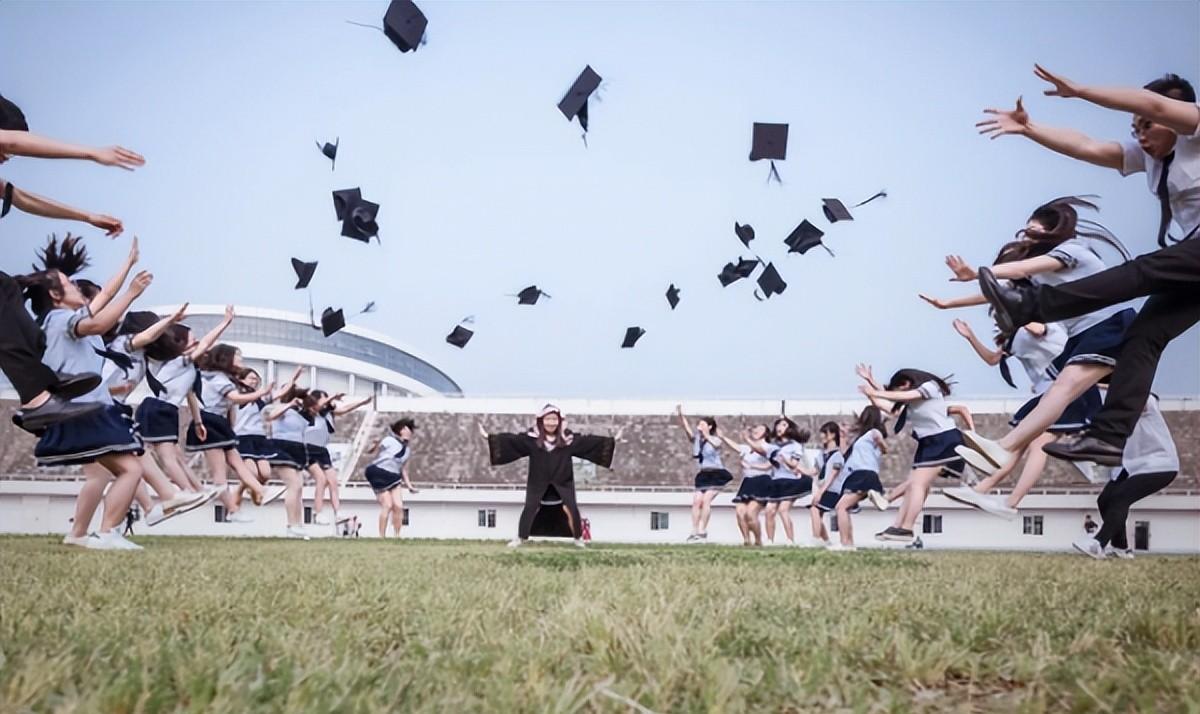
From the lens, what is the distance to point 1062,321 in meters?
7.29


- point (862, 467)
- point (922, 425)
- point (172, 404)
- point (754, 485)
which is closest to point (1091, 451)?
point (922, 425)

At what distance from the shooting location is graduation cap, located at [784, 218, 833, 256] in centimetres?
1239

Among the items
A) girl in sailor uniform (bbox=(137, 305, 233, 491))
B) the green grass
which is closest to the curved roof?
girl in sailor uniform (bbox=(137, 305, 233, 491))

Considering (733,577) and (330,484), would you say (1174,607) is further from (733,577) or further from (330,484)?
(330,484)

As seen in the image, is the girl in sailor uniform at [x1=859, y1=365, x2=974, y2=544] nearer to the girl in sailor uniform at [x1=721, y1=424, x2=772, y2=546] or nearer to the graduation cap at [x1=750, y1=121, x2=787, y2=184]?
the graduation cap at [x1=750, y1=121, x2=787, y2=184]

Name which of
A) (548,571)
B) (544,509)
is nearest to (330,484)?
(544,509)

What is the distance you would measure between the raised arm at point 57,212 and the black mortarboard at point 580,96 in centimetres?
500

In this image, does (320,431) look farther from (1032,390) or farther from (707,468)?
(1032,390)

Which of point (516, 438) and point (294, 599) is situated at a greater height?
point (516, 438)

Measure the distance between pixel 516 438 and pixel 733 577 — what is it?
7.71 m

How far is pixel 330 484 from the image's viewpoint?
57.2ft

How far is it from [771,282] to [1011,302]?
9.03m

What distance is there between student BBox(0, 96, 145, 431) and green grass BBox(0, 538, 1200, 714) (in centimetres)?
217

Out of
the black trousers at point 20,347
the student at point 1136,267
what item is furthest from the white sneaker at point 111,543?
the student at point 1136,267
